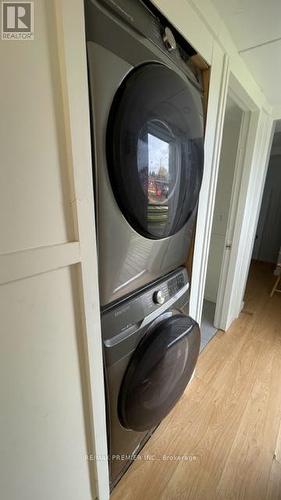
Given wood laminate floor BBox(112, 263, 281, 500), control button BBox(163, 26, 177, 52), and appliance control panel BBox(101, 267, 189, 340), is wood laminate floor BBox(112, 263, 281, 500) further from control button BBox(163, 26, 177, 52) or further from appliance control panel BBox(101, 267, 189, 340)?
control button BBox(163, 26, 177, 52)

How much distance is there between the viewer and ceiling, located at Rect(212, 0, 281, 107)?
822 millimetres

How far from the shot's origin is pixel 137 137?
594 mm

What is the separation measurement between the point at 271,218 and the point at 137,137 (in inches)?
171

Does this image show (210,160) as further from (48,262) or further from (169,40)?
(48,262)

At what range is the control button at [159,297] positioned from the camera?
0.85m

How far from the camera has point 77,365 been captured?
2.09ft

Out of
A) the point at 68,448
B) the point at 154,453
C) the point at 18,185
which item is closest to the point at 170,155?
the point at 18,185

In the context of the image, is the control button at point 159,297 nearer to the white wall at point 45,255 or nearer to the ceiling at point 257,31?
the white wall at point 45,255

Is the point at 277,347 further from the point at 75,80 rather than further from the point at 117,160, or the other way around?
the point at 75,80

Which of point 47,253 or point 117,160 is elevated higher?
point 117,160

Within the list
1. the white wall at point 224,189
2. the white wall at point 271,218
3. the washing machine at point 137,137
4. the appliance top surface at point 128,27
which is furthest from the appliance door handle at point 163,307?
the white wall at point 271,218

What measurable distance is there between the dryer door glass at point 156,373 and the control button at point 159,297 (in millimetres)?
99

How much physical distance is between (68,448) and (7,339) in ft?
1.58

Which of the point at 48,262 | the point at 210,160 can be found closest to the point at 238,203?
the point at 210,160
